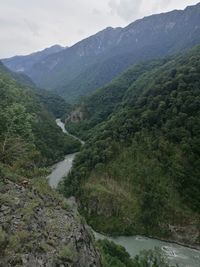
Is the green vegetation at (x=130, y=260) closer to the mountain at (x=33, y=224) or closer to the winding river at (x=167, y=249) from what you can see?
the winding river at (x=167, y=249)

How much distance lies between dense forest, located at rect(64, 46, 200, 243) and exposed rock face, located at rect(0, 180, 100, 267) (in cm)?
3822

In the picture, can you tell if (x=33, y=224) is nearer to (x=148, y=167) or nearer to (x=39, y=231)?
(x=39, y=231)

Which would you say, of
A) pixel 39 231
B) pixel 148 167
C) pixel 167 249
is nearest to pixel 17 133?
pixel 39 231

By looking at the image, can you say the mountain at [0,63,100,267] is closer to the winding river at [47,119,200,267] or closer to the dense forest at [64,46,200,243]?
the winding river at [47,119,200,267]

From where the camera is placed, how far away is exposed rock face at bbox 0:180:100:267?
14.5 m

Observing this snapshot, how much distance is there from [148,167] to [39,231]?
155ft

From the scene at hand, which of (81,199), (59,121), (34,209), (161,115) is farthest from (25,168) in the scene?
(59,121)

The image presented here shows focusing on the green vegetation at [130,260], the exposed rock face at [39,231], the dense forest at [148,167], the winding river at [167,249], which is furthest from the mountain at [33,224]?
the dense forest at [148,167]

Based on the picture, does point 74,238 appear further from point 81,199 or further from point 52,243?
point 81,199

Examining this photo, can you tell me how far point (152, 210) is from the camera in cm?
5697

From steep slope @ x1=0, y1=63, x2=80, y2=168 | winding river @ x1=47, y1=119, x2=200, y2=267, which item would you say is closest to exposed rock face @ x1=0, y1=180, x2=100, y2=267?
steep slope @ x1=0, y1=63, x2=80, y2=168

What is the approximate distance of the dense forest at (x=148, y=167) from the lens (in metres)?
56.6

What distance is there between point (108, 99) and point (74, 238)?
354ft

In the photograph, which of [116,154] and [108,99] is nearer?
[116,154]
